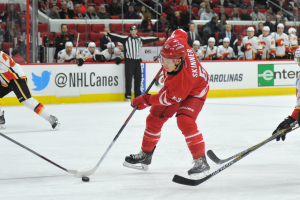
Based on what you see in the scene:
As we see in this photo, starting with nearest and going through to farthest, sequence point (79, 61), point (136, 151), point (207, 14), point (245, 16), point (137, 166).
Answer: point (137, 166) < point (136, 151) < point (79, 61) < point (245, 16) < point (207, 14)

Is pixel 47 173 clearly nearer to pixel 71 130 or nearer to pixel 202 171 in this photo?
pixel 202 171

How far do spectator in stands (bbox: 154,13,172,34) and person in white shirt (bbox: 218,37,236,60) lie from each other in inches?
48.3

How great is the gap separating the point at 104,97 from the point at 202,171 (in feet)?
19.0

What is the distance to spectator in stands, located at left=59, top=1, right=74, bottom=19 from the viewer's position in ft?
30.5

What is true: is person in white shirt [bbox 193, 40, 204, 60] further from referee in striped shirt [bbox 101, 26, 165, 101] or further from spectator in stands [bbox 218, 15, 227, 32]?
referee in striped shirt [bbox 101, 26, 165, 101]

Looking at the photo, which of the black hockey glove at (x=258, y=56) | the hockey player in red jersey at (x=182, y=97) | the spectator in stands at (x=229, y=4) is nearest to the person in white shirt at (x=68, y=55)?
the black hockey glove at (x=258, y=56)

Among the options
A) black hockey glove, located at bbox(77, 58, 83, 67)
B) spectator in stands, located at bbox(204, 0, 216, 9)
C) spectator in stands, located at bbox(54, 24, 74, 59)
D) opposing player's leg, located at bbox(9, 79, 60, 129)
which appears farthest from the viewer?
spectator in stands, located at bbox(204, 0, 216, 9)

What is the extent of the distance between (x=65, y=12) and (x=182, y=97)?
7.24m

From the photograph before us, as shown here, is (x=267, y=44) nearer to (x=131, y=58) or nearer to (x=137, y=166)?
(x=131, y=58)

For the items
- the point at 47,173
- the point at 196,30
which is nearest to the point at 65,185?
the point at 47,173

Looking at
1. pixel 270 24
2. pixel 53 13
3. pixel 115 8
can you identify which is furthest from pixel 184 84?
pixel 270 24

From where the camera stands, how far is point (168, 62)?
2699 mm

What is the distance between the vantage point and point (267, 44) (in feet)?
32.7

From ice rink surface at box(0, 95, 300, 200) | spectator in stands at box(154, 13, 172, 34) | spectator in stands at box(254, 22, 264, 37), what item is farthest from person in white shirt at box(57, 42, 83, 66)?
spectator in stands at box(254, 22, 264, 37)
